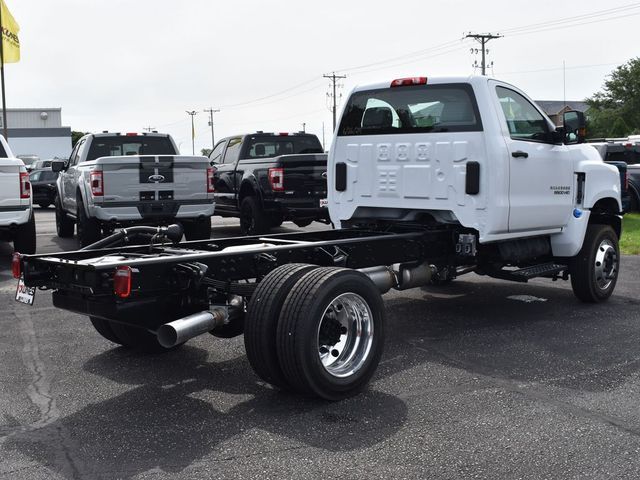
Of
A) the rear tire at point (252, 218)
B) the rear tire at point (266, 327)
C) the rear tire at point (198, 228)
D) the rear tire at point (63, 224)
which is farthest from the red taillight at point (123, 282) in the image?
the rear tire at point (63, 224)

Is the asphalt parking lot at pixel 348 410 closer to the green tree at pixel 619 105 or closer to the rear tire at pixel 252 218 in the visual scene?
the rear tire at pixel 252 218

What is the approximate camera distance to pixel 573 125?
24.5ft

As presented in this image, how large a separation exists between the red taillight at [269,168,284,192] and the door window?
20.9ft

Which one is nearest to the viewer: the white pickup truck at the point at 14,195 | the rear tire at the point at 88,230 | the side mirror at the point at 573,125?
the side mirror at the point at 573,125

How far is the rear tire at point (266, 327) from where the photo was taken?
471 cm

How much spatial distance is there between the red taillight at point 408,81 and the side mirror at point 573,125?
1468 millimetres

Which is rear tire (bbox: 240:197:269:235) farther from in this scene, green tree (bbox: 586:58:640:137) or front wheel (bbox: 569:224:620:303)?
green tree (bbox: 586:58:640:137)

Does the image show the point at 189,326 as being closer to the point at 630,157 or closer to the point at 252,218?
the point at 252,218

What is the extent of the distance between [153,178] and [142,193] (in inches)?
11.2

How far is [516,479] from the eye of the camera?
Answer: 3732mm

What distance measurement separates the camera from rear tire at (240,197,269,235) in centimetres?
1381

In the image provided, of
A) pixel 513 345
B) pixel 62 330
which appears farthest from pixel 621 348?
pixel 62 330

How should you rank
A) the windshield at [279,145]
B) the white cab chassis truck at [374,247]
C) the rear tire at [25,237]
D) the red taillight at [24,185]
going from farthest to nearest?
the windshield at [279,145] < the rear tire at [25,237] < the red taillight at [24,185] < the white cab chassis truck at [374,247]

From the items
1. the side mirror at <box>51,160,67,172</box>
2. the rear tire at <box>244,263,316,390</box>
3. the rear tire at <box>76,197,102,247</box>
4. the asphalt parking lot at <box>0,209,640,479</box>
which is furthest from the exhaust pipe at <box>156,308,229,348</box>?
the side mirror at <box>51,160,67,172</box>
